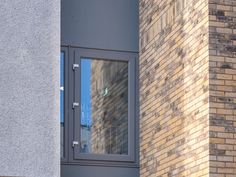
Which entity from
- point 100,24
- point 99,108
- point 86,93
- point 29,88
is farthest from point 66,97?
point 29,88

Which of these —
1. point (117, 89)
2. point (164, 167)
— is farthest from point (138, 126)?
point (164, 167)

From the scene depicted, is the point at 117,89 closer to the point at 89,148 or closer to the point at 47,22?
the point at 89,148

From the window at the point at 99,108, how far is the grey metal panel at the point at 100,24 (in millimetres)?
152

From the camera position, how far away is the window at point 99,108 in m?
10.0

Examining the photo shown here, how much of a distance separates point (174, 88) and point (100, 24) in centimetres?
218

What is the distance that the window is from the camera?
10.0 metres

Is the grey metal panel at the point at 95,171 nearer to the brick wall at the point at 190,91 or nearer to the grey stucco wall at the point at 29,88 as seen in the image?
the brick wall at the point at 190,91

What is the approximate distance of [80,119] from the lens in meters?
10.1

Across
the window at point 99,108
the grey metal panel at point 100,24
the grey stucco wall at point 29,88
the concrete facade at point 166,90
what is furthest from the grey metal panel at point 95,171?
the grey metal panel at point 100,24

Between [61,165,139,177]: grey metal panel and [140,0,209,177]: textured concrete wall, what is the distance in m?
0.27

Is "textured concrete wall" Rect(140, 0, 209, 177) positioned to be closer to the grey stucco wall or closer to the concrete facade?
the concrete facade

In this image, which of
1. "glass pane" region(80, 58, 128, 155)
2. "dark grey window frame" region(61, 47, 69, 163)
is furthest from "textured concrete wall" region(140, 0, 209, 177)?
"dark grey window frame" region(61, 47, 69, 163)

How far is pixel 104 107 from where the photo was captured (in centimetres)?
1023

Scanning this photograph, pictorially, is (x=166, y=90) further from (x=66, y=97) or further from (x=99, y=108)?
(x=66, y=97)
